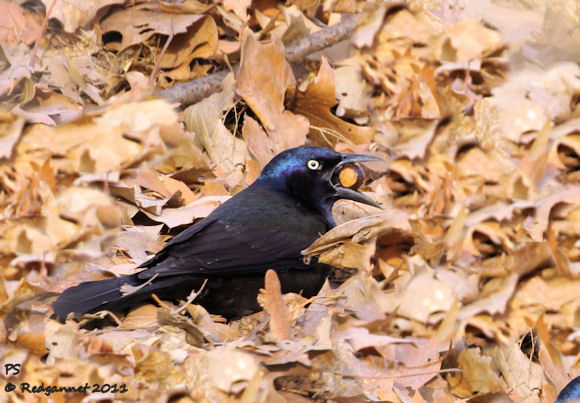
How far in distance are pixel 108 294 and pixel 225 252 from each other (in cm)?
59

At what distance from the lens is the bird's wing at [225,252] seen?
12.0ft

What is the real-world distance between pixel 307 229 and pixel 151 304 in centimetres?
92

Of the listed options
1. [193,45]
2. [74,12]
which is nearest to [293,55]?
[193,45]

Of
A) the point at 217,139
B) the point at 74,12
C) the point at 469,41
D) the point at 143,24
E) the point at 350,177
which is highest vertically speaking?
the point at 469,41

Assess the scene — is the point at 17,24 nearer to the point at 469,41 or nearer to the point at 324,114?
the point at 324,114

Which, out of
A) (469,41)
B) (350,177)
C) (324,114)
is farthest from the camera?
(324,114)

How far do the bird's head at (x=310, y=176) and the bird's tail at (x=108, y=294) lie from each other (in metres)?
0.95

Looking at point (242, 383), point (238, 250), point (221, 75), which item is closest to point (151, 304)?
point (238, 250)

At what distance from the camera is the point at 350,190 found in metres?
4.40

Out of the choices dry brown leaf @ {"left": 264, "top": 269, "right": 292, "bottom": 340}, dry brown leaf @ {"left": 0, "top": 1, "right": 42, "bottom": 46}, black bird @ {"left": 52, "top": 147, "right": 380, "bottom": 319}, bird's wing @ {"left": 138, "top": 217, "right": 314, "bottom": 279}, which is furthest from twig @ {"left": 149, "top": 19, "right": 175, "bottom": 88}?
dry brown leaf @ {"left": 264, "top": 269, "right": 292, "bottom": 340}

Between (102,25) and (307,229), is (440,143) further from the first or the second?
(102,25)

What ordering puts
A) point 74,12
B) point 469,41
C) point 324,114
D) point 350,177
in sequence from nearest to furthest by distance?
point 469,41
point 350,177
point 324,114
point 74,12

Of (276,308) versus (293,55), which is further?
(293,55)

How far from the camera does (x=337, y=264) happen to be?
3648 mm
